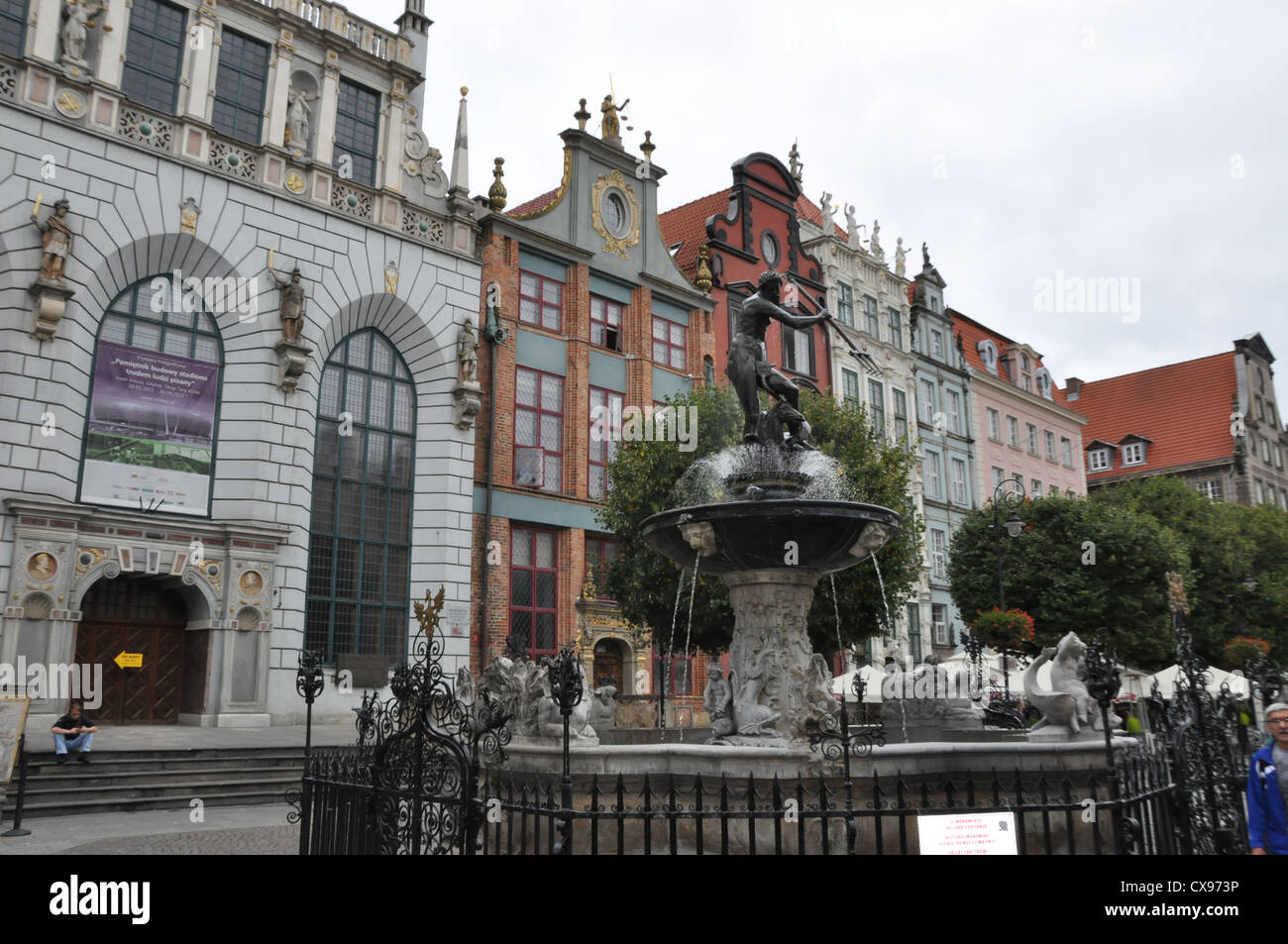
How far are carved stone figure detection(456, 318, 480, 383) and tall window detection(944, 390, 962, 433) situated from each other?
2548 cm

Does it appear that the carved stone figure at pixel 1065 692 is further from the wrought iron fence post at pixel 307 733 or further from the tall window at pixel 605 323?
the tall window at pixel 605 323

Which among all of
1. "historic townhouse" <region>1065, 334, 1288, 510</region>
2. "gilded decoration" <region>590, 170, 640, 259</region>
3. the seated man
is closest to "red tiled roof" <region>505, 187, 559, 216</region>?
"gilded decoration" <region>590, 170, 640, 259</region>

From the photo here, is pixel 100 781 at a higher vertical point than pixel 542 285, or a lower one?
lower

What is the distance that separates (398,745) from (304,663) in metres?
3.29

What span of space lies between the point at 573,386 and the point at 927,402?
20548mm

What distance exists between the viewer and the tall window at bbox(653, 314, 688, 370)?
31156mm

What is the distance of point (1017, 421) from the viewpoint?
48.5 meters

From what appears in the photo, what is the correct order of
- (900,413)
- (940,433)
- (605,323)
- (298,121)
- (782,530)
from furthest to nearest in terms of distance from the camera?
(940,433), (900,413), (605,323), (298,121), (782,530)

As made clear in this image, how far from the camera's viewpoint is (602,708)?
48.7 ft

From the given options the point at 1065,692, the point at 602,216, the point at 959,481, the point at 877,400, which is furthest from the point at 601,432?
the point at 959,481

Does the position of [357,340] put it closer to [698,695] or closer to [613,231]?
[613,231]

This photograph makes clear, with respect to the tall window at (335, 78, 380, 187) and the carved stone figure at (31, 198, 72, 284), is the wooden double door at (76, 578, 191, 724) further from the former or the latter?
the tall window at (335, 78, 380, 187)

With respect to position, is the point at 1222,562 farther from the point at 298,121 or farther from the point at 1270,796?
the point at 1270,796
